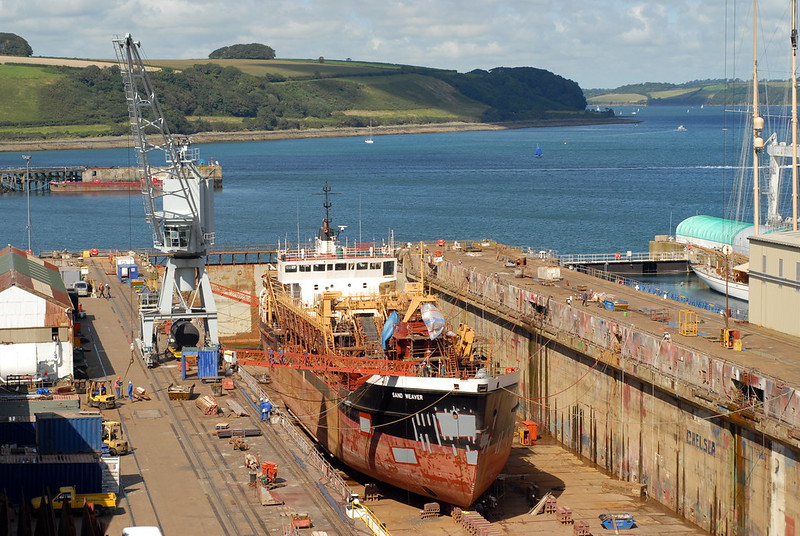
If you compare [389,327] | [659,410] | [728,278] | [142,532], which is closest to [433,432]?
[389,327]

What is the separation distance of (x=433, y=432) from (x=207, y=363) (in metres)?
18.9

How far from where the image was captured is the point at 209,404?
170 feet

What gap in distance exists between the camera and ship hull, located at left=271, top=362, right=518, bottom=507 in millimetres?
42594

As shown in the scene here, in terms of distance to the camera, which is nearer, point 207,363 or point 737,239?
point 207,363

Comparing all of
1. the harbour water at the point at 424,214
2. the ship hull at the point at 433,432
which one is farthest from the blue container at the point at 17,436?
the harbour water at the point at 424,214

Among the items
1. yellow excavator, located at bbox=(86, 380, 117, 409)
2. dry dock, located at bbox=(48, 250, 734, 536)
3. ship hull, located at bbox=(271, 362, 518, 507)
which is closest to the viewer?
dry dock, located at bbox=(48, 250, 734, 536)

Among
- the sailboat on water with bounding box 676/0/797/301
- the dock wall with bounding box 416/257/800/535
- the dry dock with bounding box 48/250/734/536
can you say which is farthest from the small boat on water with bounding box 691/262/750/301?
the dock wall with bounding box 416/257/800/535

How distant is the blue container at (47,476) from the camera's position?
38.2 m

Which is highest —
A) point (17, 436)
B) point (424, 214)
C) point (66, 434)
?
point (424, 214)

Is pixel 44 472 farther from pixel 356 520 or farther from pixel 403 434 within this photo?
pixel 403 434

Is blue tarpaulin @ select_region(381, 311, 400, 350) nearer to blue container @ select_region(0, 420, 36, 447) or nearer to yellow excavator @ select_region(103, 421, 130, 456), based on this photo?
yellow excavator @ select_region(103, 421, 130, 456)

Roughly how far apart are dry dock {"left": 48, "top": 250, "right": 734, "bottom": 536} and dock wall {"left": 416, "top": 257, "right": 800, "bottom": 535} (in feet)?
0.52

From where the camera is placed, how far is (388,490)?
159ft

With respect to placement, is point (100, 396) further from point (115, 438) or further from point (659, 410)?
point (659, 410)
